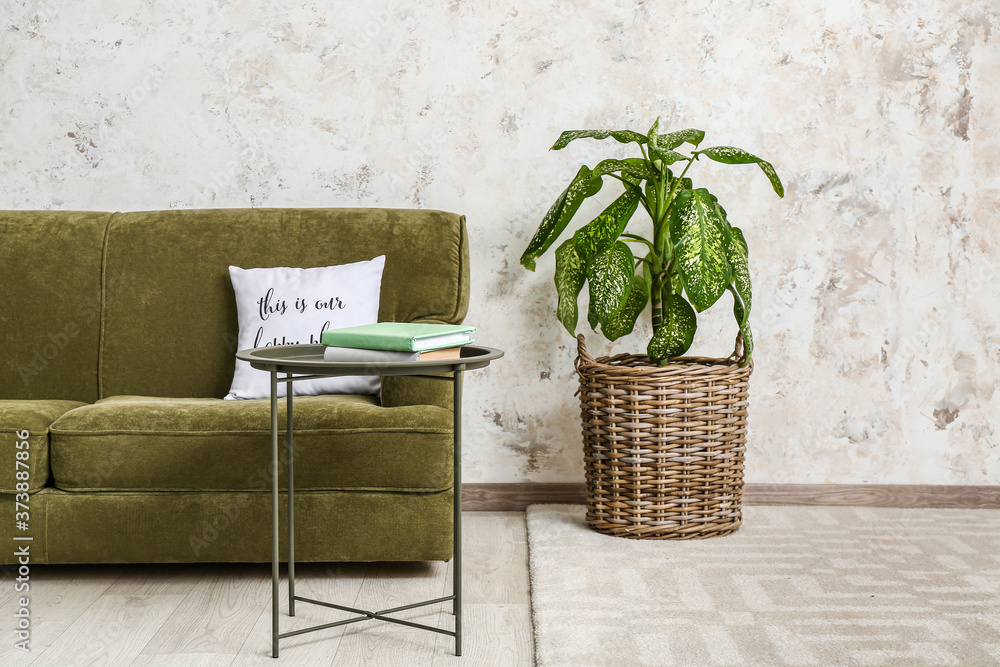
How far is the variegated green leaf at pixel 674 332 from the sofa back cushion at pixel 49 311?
1.56 meters

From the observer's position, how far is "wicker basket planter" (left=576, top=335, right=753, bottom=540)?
7.17 feet

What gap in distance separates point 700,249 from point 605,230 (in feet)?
0.92

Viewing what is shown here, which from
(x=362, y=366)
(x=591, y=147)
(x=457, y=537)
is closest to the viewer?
(x=362, y=366)

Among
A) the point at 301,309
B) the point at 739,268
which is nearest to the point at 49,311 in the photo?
the point at 301,309

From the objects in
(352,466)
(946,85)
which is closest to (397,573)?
(352,466)

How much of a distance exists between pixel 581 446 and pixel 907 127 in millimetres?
1421

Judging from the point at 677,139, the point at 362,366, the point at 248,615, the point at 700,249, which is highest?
the point at 677,139

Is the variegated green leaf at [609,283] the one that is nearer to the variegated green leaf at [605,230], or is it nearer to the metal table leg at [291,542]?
the variegated green leaf at [605,230]

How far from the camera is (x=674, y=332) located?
2.20 meters

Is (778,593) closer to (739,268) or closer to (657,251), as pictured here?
(739,268)

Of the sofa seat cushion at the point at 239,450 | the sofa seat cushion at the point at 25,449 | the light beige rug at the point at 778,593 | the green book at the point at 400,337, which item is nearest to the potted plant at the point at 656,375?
the light beige rug at the point at 778,593

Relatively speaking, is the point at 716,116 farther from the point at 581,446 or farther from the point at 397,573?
the point at 397,573

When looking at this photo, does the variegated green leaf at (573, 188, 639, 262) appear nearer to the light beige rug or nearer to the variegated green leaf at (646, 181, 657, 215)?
the variegated green leaf at (646, 181, 657, 215)

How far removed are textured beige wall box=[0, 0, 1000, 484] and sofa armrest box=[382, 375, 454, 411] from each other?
27.0 inches
